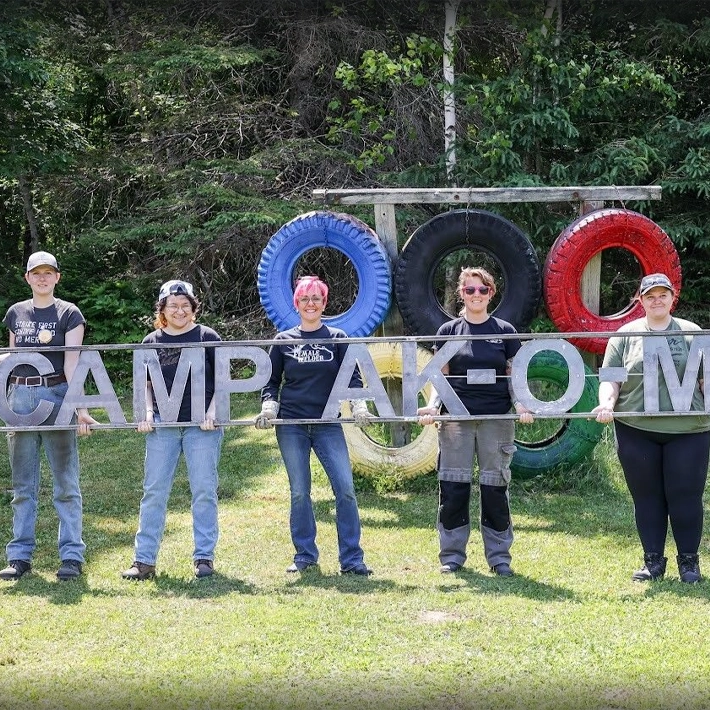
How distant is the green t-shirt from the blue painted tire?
7.39 feet

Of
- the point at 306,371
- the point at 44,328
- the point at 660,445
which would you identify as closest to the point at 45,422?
the point at 44,328

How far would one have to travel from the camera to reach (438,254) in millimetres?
6430

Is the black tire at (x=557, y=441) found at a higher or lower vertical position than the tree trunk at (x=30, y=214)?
lower

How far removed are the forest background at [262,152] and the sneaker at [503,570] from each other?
3.82 m

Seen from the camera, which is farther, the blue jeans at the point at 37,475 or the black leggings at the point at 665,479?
the blue jeans at the point at 37,475

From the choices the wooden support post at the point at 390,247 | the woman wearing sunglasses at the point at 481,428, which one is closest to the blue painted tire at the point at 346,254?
the wooden support post at the point at 390,247

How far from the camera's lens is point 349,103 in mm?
11266

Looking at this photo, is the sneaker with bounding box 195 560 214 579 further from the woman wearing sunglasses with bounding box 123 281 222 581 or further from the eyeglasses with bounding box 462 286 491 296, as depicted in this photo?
the eyeglasses with bounding box 462 286 491 296

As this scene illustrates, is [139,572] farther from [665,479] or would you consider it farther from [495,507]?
[665,479]

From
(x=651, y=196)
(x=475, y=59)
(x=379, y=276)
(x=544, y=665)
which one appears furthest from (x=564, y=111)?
(x=544, y=665)

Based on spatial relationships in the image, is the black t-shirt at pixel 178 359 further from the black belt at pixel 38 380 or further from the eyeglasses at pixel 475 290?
the eyeglasses at pixel 475 290

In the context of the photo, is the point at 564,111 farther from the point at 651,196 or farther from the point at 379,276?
the point at 379,276

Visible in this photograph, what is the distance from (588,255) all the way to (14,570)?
13.1ft

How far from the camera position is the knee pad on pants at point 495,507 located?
14.4ft
